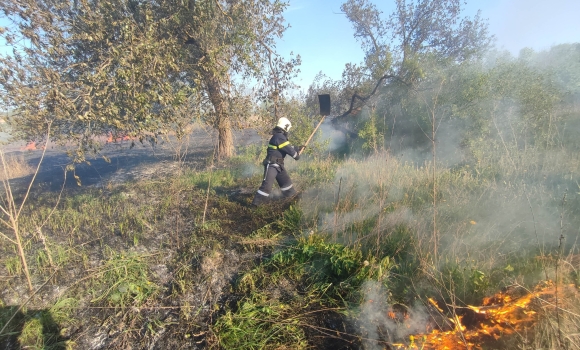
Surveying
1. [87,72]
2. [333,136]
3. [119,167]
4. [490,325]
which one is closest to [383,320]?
[490,325]

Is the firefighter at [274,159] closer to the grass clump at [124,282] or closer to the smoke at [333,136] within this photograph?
the grass clump at [124,282]

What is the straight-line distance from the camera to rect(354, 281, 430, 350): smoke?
8.25 ft

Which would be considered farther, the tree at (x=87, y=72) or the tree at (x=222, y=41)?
the tree at (x=222, y=41)

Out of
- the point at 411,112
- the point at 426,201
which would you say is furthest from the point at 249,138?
the point at 426,201

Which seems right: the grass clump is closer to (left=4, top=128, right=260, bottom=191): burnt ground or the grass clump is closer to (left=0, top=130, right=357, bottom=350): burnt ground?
(left=0, top=130, right=357, bottom=350): burnt ground

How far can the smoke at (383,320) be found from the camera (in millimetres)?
2515

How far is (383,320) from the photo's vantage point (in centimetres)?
268

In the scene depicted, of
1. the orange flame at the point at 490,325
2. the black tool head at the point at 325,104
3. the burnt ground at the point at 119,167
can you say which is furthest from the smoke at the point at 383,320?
the burnt ground at the point at 119,167

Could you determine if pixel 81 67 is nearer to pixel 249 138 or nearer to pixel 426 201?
pixel 426 201

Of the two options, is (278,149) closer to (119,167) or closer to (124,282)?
(124,282)

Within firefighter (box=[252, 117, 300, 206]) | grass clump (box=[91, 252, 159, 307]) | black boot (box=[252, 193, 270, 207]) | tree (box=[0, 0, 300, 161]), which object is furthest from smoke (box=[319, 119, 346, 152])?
grass clump (box=[91, 252, 159, 307])

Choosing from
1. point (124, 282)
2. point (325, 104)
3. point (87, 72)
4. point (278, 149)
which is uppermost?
point (87, 72)

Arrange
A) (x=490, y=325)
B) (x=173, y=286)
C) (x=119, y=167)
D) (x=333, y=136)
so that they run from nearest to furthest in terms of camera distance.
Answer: (x=490, y=325) < (x=173, y=286) < (x=119, y=167) < (x=333, y=136)

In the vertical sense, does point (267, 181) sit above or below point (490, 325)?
above
